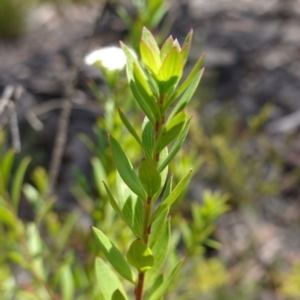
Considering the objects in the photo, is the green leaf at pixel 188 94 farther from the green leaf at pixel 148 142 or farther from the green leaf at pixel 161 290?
the green leaf at pixel 161 290

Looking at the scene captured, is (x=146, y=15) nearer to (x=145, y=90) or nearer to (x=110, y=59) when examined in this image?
(x=110, y=59)

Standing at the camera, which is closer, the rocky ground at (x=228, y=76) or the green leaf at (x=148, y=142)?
the green leaf at (x=148, y=142)

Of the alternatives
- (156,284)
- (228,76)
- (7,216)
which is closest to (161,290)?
(156,284)

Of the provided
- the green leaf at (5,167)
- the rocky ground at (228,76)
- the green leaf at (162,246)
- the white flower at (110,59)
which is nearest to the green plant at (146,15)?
the white flower at (110,59)

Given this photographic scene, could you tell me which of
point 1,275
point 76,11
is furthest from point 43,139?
point 76,11

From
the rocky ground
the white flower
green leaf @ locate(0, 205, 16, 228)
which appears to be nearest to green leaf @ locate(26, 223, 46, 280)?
green leaf @ locate(0, 205, 16, 228)

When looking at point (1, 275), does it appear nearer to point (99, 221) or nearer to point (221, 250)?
point (99, 221)

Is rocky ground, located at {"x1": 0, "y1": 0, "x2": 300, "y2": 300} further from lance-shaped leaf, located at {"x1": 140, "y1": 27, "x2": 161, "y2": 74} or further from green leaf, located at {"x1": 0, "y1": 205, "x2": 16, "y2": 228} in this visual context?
lance-shaped leaf, located at {"x1": 140, "y1": 27, "x2": 161, "y2": 74}
